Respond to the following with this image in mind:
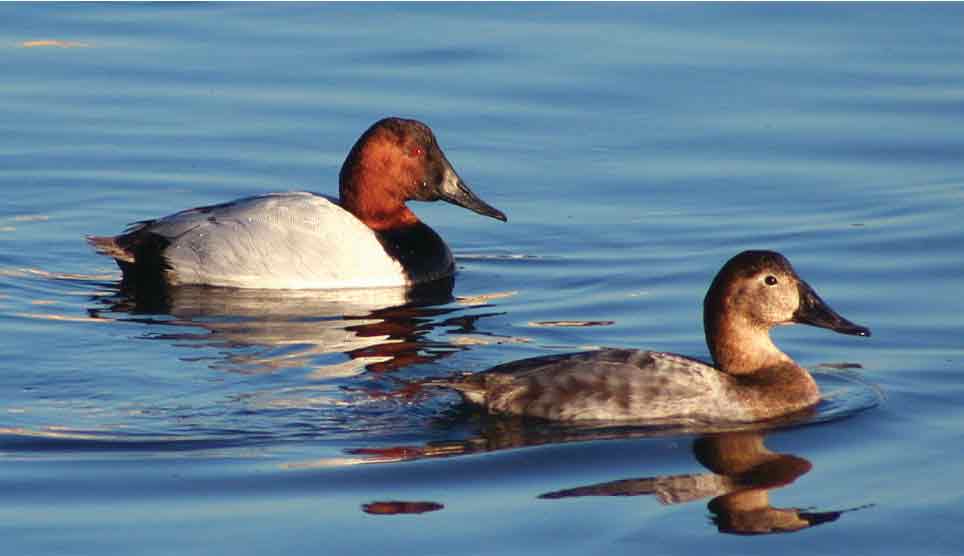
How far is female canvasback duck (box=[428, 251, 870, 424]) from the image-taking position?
9117 millimetres

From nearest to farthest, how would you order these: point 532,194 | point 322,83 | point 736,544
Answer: point 736,544
point 532,194
point 322,83

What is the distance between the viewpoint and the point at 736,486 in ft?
27.2

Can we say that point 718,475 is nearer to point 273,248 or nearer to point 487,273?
point 487,273

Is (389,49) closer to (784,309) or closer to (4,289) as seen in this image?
(4,289)

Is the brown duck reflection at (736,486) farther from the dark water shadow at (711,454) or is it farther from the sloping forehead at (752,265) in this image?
the sloping forehead at (752,265)

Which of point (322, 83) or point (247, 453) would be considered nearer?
point (247, 453)

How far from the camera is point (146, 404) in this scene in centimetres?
944

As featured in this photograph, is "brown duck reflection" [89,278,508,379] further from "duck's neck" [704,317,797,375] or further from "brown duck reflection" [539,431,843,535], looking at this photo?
"brown duck reflection" [539,431,843,535]

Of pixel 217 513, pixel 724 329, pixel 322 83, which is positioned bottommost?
pixel 217 513

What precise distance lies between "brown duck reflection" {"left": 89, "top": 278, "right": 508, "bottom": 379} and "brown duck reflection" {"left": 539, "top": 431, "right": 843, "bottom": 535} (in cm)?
223

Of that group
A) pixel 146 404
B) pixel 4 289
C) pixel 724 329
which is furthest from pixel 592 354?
pixel 4 289

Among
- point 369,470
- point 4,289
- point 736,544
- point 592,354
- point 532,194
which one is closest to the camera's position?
point 736,544

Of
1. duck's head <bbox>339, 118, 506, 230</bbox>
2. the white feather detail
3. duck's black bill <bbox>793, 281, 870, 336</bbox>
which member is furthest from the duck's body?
duck's head <bbox>339, 118, 506, 230</bbox>

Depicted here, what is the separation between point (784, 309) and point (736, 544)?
220 centimetres
